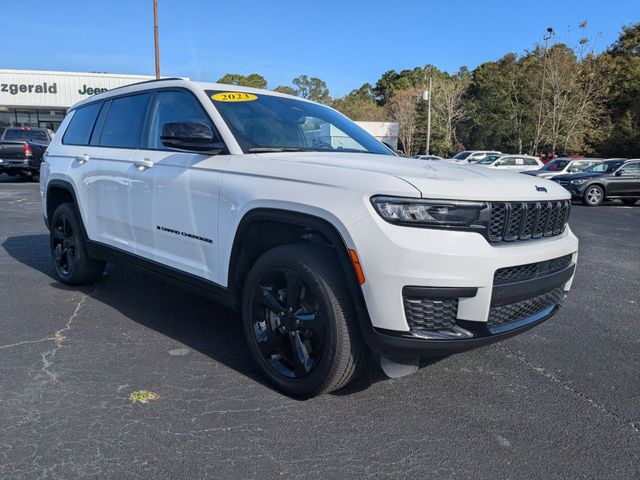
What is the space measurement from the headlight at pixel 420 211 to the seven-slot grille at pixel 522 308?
0.51m

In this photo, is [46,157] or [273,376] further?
[46,157]

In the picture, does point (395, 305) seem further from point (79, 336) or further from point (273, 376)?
point (79, 336)

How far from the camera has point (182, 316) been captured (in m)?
4.38

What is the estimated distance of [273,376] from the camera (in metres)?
3.02

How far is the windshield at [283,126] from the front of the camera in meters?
3.41

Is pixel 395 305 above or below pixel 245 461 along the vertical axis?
above

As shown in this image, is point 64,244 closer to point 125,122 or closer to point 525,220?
point 125,122

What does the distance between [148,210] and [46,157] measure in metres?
2.33

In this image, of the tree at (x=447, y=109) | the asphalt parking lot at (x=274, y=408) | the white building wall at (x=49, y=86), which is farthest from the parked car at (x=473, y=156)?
the asphalt parking lot at (x=274, y=408)

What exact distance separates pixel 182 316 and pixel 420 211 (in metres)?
2.66

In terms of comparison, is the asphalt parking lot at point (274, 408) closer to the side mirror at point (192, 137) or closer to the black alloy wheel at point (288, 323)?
the black alloy wheel at point (288, 323)

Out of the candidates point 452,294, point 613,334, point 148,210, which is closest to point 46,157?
point 148,210

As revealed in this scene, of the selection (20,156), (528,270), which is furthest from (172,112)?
(20,156)

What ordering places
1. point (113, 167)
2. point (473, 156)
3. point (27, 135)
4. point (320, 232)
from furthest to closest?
point (473, 156)
point (27, 135)
point (113, 167)
point (320, 232)
